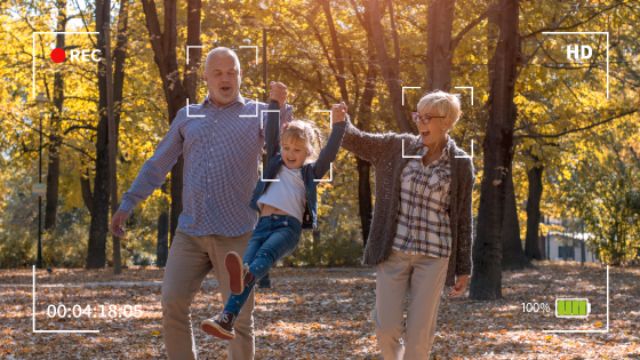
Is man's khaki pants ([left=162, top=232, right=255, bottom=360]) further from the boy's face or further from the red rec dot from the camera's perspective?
the red rec dot

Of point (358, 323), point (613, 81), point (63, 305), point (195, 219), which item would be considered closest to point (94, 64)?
point (613, 81)

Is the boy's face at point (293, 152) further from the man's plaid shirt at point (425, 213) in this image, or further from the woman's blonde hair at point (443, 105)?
the woman's blonde hair at point (443, 105)

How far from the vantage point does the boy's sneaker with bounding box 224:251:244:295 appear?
5.69 m

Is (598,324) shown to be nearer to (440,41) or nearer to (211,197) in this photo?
(440,41)

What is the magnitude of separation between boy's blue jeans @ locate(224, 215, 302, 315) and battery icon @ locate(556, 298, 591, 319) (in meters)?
10.3

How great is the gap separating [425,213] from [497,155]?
11.5m

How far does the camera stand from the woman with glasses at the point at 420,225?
638cm

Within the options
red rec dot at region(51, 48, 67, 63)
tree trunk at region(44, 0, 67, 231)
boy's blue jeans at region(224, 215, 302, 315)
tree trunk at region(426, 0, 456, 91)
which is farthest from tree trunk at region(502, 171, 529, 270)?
boy's blue jeans at region(224, 215, 302, 315)

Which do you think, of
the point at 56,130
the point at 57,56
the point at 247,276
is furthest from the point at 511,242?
the point at 247,276

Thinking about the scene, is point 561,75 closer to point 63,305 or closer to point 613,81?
point 613,81

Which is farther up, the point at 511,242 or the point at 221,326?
the point at 221,326

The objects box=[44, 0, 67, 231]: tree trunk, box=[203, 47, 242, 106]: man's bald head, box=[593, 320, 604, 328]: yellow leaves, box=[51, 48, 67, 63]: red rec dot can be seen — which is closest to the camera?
box=[203, 47, 242, 106]: man's bald head

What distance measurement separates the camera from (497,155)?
694 inches

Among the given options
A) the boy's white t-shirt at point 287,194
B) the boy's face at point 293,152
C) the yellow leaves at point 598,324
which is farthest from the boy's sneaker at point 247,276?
the yellow leaves at point 598,324
